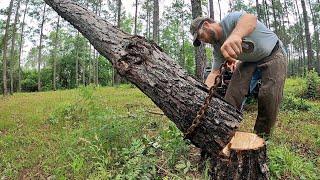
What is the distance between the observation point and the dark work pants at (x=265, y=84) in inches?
171

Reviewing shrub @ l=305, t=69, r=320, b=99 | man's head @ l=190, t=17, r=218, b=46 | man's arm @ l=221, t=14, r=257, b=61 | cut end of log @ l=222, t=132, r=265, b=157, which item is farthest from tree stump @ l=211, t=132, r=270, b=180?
shrub @ l=305, t=69, r=320, b=99

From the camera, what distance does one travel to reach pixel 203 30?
13.0 feet

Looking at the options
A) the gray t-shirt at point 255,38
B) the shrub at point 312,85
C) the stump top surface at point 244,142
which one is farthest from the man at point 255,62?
the shrub at point 312,85

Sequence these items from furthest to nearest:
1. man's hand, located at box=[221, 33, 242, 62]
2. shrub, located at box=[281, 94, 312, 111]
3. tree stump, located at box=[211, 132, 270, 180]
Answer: shrub, located at box=[281, 94, 312, 111], tree stump, located at box=[211, 132, 270, 180], man's hand, located at box=[221, 33, 242, 62]

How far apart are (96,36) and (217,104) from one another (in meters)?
2.02

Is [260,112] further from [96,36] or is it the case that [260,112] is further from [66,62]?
[66,62]

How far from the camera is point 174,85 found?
367cm

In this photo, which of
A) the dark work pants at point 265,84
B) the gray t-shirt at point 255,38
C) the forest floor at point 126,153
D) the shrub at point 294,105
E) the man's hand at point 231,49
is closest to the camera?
the man's hand at point 231,49

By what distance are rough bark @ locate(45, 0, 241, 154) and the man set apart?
1.68 ft

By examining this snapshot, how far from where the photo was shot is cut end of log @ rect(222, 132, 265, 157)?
10.3ft

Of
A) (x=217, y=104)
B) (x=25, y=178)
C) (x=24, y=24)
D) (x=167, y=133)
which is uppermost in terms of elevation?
(x=24, y=24)

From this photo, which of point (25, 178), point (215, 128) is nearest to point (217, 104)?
point (215, 128)

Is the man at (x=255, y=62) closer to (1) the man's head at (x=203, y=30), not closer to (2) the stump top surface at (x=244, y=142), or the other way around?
(1) the man's head at (x=203, y=30)

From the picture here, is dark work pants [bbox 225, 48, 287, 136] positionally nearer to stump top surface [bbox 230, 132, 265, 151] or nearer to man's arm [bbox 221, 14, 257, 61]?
man's arm [bbox 221, 14, 257, 61]
